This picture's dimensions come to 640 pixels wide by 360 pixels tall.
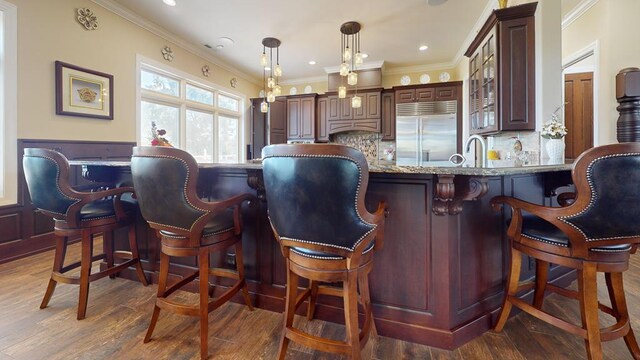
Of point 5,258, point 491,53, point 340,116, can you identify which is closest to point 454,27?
point 491,53

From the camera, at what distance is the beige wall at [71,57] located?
112 inches

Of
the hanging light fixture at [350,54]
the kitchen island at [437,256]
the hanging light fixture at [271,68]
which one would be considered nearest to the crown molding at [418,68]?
the hanging light fixture at [350,54]

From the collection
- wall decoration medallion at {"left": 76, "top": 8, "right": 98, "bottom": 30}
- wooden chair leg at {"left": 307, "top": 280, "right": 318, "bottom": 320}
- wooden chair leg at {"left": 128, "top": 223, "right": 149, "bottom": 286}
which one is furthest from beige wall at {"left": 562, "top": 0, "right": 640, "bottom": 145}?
wall decoration medallion at {"left": 76, "top": 8, "right": 98, "bottom": 30}

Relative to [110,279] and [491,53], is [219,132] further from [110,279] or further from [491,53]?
[491,53]

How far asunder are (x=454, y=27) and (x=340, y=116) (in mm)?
2620

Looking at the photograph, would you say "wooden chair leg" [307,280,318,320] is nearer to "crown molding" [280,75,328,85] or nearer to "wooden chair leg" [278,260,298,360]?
"wooden chair leg" [278,260,298,360]

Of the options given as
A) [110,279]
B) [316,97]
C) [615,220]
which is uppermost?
[316,97]

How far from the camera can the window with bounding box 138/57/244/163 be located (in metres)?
4.25

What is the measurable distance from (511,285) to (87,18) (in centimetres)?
494

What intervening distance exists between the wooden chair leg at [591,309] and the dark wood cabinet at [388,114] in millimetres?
4699

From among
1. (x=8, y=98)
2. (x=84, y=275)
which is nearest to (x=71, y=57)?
(x=8, y=98)

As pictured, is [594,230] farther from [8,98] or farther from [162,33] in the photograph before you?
[162,33]

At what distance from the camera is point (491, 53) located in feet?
9.50

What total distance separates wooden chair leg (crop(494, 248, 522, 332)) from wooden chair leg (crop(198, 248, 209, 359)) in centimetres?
163
